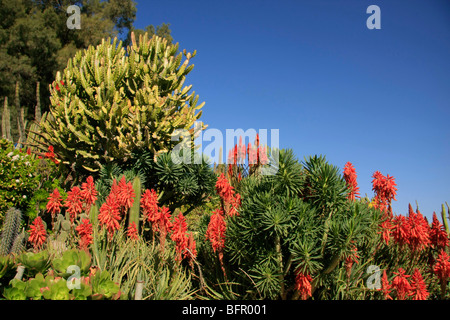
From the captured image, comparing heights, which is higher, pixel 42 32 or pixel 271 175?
pixel 42 32

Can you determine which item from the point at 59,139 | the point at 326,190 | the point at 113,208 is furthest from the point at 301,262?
the point at 59,139

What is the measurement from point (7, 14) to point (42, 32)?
10.8 ft

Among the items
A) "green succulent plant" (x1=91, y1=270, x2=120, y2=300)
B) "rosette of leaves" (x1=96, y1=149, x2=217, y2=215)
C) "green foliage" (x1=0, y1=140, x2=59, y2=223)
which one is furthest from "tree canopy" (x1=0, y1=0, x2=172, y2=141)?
"green succulent plant" (x1=91, y1=270, x2=120, y2=300)

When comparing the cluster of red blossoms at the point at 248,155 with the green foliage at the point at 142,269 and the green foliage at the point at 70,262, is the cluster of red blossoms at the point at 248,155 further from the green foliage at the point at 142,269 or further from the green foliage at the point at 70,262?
the green foliage at the point at 70,262

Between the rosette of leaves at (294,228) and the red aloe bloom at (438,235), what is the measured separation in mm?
816

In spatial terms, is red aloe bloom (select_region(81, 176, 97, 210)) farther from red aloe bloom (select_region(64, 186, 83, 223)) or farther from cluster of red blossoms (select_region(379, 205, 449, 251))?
cluster of red blossoms (select_region(379, 205, 449, 251))

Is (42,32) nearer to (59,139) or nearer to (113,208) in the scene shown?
(59,139)

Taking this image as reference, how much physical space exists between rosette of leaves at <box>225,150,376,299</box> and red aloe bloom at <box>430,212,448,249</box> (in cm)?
82

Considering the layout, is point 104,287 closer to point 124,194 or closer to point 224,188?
point 124,194

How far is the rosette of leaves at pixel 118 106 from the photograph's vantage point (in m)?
6.05

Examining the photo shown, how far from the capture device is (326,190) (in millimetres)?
3162

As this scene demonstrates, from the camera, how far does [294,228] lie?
3.09 meters

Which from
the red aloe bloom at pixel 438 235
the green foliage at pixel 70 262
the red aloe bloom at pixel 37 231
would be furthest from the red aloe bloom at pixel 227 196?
the red aloe bloom at pixel 438 235
